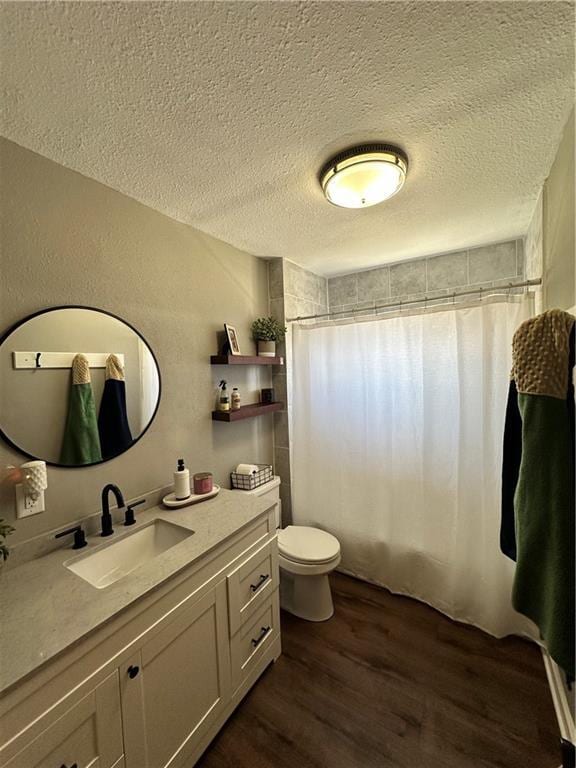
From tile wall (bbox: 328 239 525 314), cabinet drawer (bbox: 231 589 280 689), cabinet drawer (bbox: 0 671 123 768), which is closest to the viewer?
cabinet drawer (bbox: 0 671 123 768)

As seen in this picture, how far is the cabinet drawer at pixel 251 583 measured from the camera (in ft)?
4.18

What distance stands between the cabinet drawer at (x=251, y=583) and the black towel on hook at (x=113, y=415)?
76 cm

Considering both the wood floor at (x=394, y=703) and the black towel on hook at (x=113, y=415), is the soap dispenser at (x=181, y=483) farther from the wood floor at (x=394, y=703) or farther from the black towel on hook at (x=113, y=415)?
the wood floor at (x=394, y=703)

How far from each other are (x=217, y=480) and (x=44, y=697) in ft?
3.97

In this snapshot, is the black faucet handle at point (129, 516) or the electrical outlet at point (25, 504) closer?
the electrical outlet at point (25, 504)

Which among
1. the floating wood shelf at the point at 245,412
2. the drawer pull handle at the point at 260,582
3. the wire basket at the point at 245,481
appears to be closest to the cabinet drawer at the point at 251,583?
the drawer pull handle at the point at 260,582

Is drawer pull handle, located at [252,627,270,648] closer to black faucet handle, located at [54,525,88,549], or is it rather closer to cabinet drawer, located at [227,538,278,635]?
cabinet drawer, located at [227,538,278,635]

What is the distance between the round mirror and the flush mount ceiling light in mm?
1155

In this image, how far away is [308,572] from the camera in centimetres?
173

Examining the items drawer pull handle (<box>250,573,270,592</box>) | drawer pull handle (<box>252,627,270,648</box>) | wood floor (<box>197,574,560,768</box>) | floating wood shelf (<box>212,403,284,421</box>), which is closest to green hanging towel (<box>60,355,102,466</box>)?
floating wood shelf (<box>212,403,284,421</box>)

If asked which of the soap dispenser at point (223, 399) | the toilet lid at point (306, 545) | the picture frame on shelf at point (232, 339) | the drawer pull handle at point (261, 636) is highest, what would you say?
the picture frame on shelf at point (232, 339)

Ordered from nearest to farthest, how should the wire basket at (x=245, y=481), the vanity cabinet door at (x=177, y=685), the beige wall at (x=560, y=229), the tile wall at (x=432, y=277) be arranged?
the vanity cabinet door at (x=177, y=685) < the beige wall at (x=560, y=229) < the wire basket at (x=245, y=481) < the tile wall at (x=432, y=277)

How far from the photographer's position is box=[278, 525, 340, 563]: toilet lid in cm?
176

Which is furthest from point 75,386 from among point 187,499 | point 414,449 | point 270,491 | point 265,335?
point 414,449
